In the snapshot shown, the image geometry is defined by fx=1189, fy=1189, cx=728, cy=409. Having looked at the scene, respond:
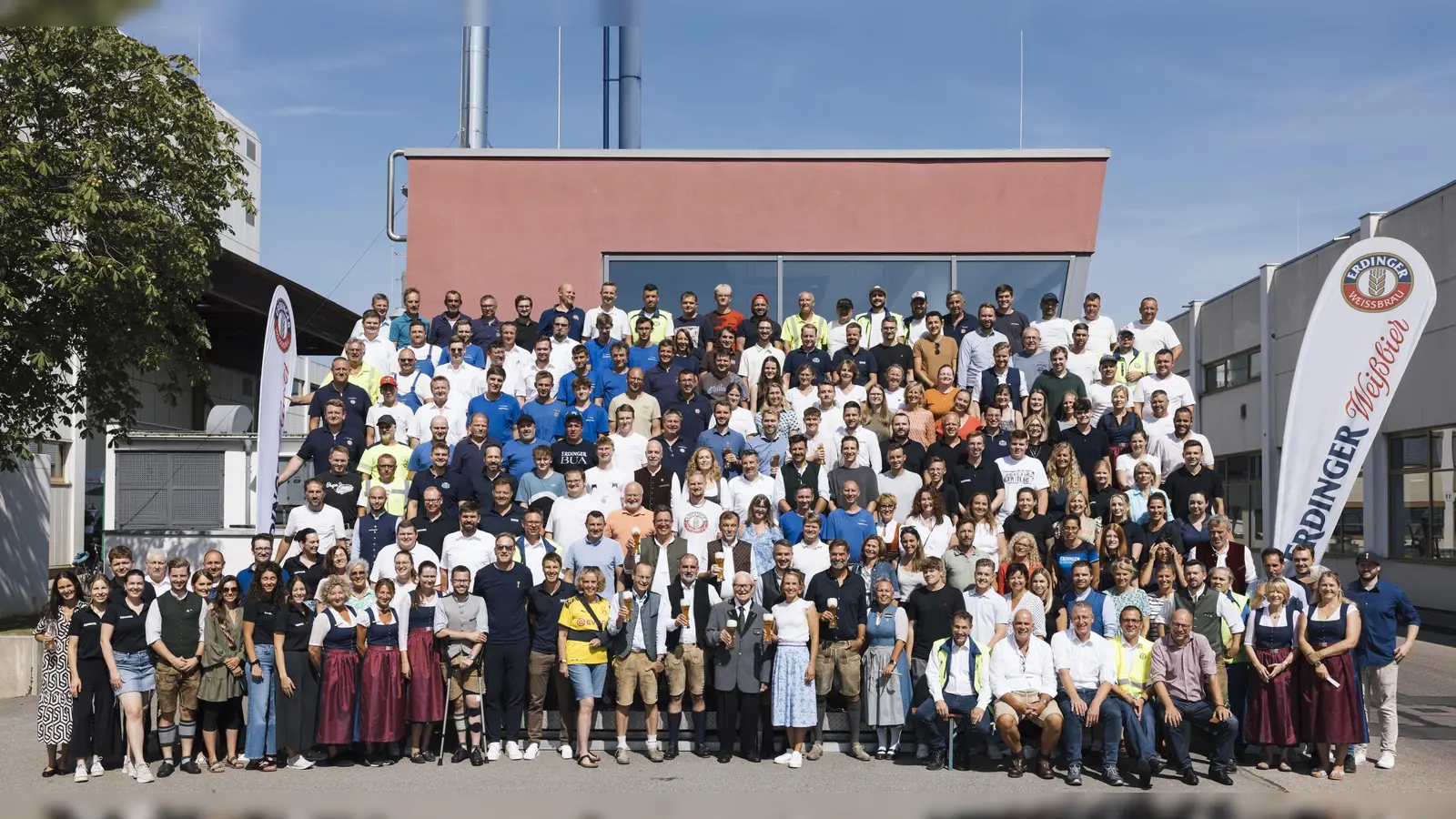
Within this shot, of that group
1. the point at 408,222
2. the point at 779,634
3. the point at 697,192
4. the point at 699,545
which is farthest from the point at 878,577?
the point at 408,222

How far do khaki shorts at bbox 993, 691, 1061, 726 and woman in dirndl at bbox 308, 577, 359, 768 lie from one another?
5.37m

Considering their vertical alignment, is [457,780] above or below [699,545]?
below

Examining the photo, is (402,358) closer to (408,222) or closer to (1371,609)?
(408,222)

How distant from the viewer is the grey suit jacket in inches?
402

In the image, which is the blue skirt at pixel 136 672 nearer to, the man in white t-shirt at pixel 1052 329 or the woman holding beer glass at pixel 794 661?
the woman holding beer glass at pixel 794 661

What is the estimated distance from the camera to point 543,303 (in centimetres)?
1903

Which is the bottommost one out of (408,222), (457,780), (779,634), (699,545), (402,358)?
(457,780)

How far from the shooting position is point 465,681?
10234 millimetres

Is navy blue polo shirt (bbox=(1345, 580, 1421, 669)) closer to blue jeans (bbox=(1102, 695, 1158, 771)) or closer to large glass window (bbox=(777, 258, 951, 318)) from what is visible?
blue jeans (bbox=(1102, 695, 1158, 771))

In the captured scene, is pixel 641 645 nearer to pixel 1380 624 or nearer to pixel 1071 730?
pixel 1071 730

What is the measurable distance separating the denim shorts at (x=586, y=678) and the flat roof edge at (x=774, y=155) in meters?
10.5

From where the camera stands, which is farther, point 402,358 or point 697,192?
point 697,192

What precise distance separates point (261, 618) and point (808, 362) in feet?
21.3

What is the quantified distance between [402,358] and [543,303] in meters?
5.53
